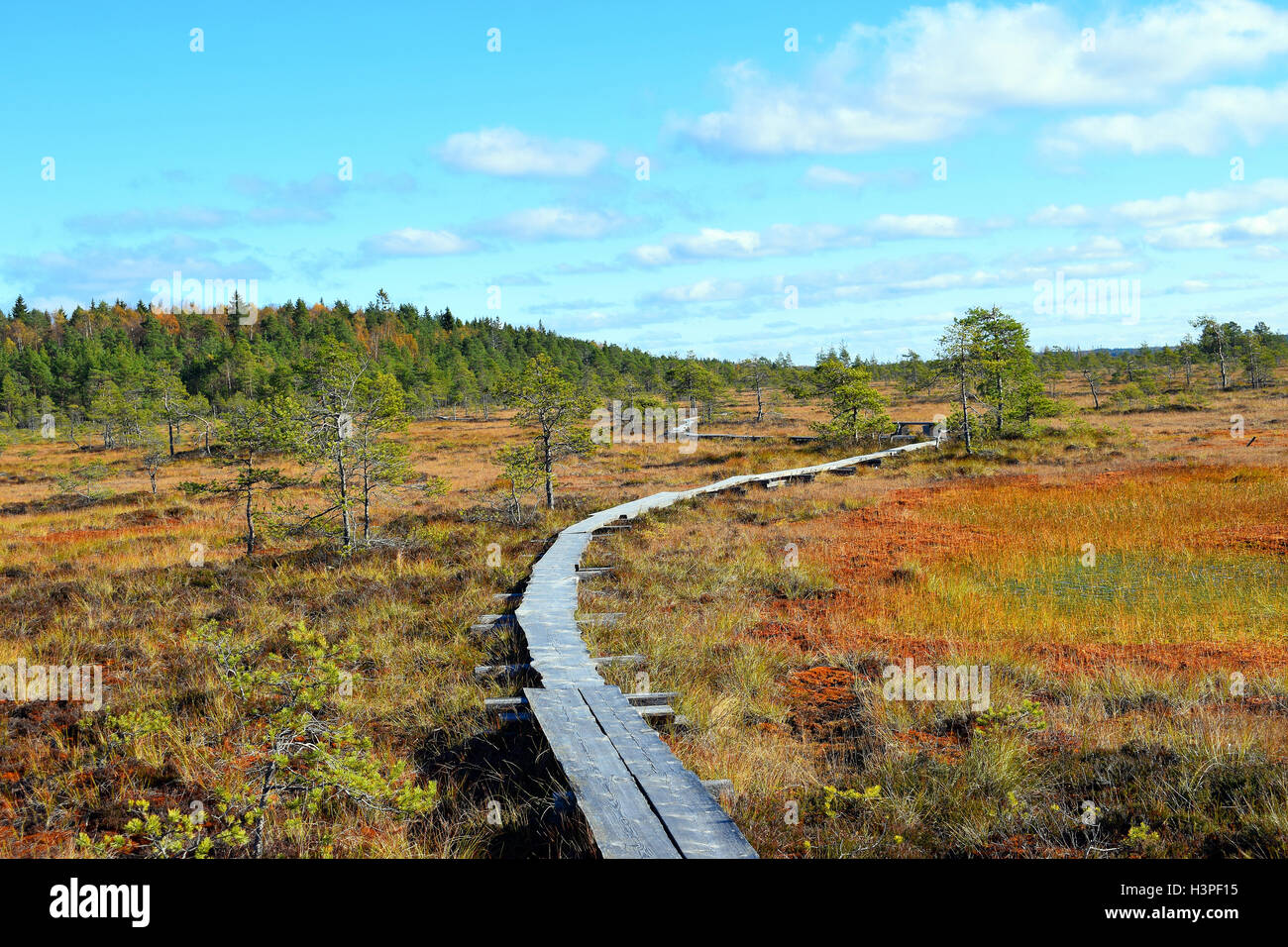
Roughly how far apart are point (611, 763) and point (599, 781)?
296mm

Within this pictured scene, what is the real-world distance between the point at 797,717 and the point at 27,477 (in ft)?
171

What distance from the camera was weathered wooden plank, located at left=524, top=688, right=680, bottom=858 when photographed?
413cm

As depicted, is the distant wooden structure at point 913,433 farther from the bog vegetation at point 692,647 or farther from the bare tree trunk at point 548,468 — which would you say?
the bare tree trunk at point 548,468

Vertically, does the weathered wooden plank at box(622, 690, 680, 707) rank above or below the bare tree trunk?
below

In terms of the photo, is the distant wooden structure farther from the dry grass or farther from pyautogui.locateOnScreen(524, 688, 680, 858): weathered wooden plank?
pyautogui.locateOnScreen(524, 688, 680, 858): weathered wooden plank

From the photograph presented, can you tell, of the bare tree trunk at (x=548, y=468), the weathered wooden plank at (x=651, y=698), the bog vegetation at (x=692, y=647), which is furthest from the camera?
the bare tree trunk at (x=548, y=468)

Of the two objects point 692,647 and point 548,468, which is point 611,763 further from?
point 548,468

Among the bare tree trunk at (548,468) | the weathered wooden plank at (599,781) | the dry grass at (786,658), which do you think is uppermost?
the bare tree trunk at (548,468)

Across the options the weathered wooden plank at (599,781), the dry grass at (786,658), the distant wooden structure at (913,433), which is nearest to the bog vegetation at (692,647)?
the dry grass at (786,658)

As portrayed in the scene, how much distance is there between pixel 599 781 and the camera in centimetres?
490

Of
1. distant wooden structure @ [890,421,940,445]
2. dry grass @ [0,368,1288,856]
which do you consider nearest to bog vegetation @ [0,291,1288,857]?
dry grass @ [0,368,1288,856]

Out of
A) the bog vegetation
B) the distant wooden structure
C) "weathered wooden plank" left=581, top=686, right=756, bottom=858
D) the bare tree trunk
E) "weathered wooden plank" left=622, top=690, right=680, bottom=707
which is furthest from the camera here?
the distant wooden structure

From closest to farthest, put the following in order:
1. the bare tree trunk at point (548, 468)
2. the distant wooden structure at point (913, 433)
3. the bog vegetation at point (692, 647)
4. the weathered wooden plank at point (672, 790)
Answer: the weathered wooden plank at point (672, 790) < the bog vegetation at point (692, 647) < the bare tree trunk at point (548, 468) < the distant wooden structure at point (913, 433)

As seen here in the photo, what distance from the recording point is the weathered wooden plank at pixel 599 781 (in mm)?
4129
